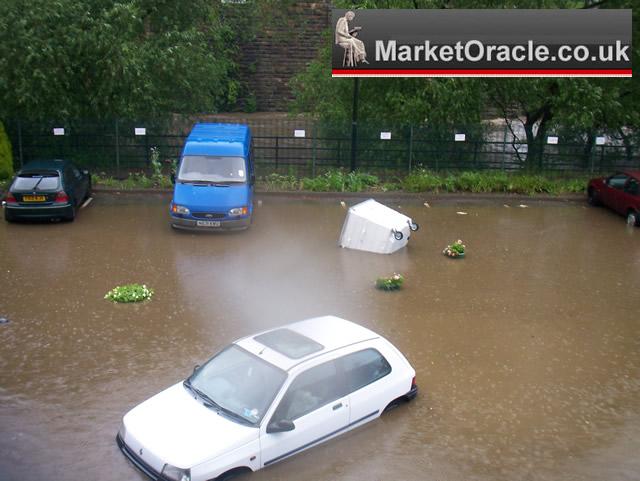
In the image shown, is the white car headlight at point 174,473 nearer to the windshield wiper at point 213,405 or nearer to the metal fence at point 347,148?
the windshield wiper at point 213,405

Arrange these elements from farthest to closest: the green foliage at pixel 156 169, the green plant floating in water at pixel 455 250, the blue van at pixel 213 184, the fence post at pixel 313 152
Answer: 1. the fence post at pixel 313 152
2. the green foliage at pixel 156 169
3. the blue van at pixel 213 184
4. the green plant floating in water at pixel 455 250

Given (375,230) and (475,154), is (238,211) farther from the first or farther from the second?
(475,154)

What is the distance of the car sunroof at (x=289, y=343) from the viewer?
8430 mm

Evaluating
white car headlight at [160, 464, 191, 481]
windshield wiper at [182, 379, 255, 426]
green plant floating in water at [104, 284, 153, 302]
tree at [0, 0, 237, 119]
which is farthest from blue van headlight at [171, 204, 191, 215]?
white car headlight at [160, 464, 191, 481]

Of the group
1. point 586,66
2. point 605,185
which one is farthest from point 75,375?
point 586,66

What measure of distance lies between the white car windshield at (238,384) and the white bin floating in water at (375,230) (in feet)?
25.0

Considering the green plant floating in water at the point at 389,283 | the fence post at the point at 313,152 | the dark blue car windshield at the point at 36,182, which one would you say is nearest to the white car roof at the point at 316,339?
the green plant floating in water at the point at 389,283

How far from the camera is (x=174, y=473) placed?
7.15 meters

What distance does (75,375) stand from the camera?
1000 cm

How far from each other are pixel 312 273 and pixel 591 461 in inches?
288

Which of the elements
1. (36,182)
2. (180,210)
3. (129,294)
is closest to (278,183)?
(180,210)

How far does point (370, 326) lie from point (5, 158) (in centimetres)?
1433

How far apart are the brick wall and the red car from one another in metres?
15.1

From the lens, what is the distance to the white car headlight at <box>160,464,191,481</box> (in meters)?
7.09
